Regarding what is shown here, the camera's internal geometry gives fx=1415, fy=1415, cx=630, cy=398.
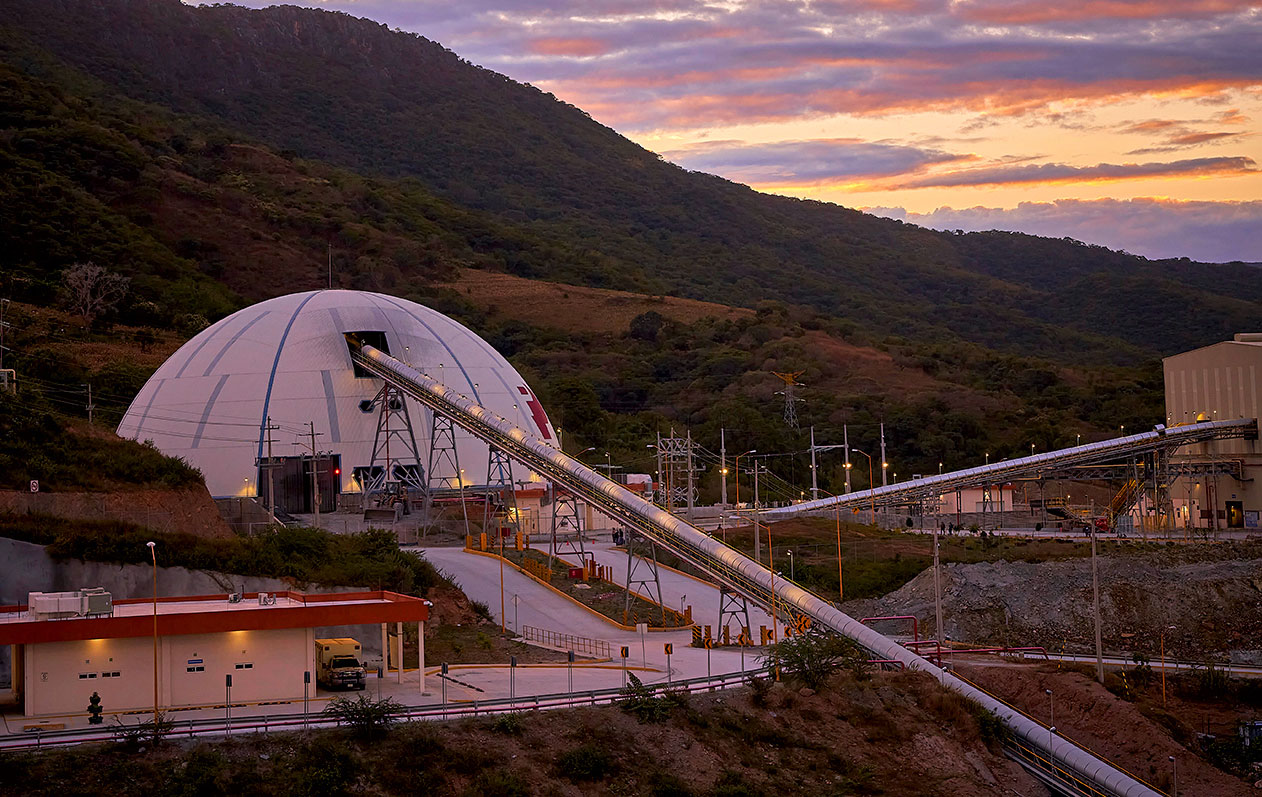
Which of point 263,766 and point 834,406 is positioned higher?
point 834,406

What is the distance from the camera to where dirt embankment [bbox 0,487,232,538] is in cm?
3944

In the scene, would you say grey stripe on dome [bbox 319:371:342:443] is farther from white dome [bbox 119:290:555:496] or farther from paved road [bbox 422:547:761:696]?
paved road [bbox 422:547:761:696]

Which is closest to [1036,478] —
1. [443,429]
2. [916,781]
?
[443,429]

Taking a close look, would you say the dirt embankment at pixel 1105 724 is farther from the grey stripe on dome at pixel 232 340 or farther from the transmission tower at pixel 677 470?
the grey stripe on dome at pixel 232 340

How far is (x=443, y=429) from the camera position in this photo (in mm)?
65250

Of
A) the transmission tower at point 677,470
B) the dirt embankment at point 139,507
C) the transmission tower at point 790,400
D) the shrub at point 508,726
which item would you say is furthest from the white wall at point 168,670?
the transmission tower at point 790,400

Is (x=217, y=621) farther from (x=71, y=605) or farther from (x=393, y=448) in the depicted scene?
(x=393, y=448)

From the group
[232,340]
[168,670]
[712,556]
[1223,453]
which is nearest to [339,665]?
[168,670]

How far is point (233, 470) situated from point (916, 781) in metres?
38.8

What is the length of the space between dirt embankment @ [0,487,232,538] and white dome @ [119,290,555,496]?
56.0 feet

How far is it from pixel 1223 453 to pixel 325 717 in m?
53.0

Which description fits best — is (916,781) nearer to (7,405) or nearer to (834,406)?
(7,405)

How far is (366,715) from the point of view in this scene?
94.2 feet

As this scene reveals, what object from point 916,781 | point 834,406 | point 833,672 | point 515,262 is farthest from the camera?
point 515,262
